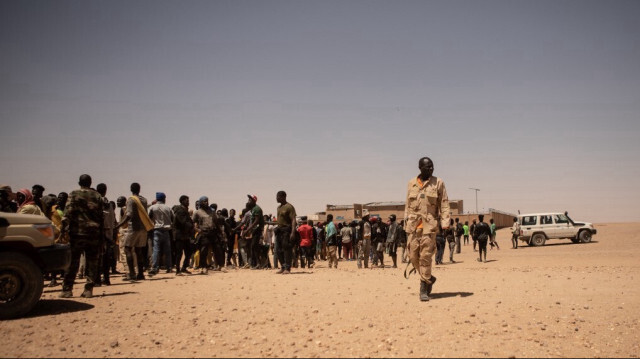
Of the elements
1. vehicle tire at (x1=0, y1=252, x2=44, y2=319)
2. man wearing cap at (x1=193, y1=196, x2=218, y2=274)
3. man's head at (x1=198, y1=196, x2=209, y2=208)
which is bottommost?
vehicle tire at (x1=0, y1=252, x2=44, y2=319)

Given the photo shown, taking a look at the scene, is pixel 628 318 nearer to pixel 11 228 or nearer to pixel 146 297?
pixel 146 297

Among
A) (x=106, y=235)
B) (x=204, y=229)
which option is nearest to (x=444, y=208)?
(x=204, y=229)

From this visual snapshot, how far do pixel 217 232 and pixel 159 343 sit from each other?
7909 mm

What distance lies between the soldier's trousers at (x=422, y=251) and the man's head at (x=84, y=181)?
18.4ft

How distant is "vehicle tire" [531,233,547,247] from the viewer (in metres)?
31.2

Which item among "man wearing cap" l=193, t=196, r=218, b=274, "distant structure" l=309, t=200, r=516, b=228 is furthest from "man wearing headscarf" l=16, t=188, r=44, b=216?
"distant structure" l=309, t=200, r=516, b=228

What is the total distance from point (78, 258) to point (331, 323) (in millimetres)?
4659

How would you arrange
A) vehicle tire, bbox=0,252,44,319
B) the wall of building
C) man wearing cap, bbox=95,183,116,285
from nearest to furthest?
vehicle tire, bbox=0,252,44,319 → man wearing cap, bbox=95,183,116,285 → the wall of building

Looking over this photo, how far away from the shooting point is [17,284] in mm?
6230

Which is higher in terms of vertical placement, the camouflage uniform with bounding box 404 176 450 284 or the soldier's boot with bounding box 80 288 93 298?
the camouflage uniform with bounding box 404 176 450 284

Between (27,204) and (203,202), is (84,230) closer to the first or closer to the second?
(27,204)

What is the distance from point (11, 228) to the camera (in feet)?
20.8

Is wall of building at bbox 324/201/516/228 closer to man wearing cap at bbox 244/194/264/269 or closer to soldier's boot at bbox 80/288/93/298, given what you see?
man wearing cap at bbox 244/194/264/269

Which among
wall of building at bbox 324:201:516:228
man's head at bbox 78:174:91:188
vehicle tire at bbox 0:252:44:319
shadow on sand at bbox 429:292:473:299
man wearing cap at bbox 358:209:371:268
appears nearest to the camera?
vehicle tire at bbox 0:252:44:319
